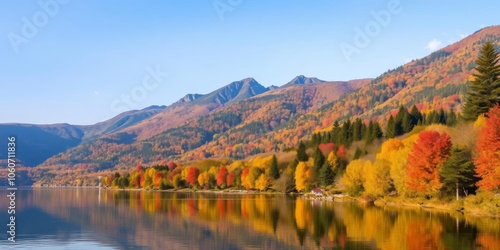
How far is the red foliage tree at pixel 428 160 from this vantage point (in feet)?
269

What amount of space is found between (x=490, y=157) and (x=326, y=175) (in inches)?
2722

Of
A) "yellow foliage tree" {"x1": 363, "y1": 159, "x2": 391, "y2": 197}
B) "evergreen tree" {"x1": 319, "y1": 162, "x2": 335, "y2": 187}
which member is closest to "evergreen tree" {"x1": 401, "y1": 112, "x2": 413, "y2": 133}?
"evergreen tree" {"x1": 319, "y1": 162, "x2": 335, "y2": 187}

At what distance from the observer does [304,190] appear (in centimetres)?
15225

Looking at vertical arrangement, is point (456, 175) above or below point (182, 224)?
above

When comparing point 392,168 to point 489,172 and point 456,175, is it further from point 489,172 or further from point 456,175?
point 489,172

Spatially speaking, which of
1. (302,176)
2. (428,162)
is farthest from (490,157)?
(302,176)

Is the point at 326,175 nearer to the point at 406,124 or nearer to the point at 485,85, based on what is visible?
the point at 406,124

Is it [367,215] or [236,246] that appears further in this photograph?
[367,215]

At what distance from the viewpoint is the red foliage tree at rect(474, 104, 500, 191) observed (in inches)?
2689

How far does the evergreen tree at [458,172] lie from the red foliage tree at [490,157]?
341cm

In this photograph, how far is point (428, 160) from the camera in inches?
3273

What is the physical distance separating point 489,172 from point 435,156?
1413cm

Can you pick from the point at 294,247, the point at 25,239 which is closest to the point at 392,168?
the point at 294,247

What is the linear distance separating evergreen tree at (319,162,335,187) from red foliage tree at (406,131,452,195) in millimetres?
52560
